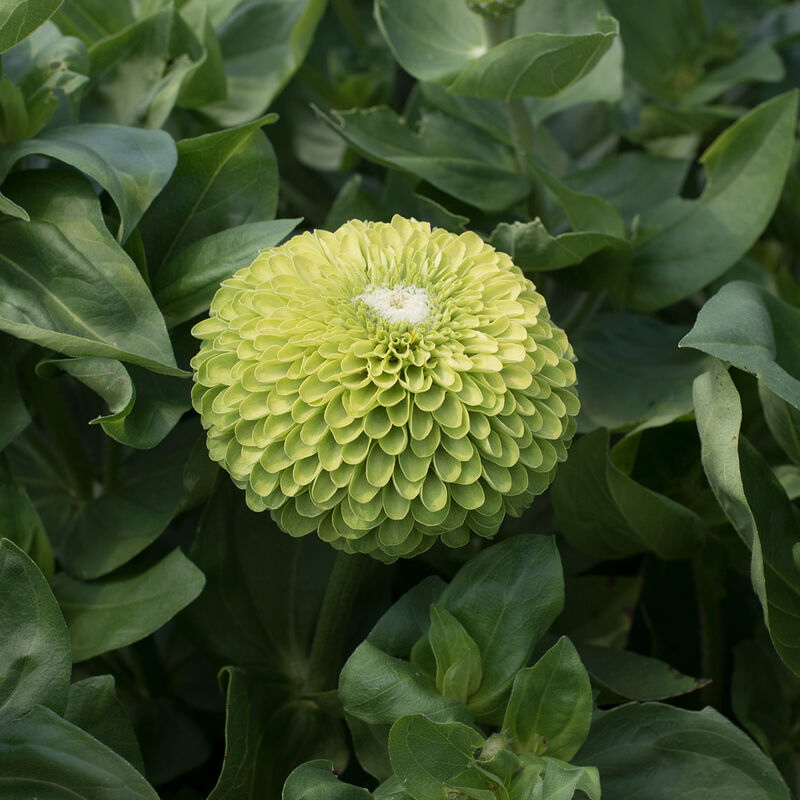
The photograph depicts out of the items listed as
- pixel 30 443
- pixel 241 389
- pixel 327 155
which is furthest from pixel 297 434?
pixel 327 155

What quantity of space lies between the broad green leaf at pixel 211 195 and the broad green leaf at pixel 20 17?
10cm

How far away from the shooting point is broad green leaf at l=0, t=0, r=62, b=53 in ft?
1.31

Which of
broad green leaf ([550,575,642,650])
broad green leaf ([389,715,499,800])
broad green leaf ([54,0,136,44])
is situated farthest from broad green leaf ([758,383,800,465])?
broad green leaf ([54,0,136,44])

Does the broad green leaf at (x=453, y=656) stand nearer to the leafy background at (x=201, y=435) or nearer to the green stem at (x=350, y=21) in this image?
the leafy background at (x=201, y=435)

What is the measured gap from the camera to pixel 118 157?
0.45 m

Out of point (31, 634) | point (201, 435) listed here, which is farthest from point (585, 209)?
point (31, 634)

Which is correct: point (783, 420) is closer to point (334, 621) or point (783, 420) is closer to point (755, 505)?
point (755, 505)

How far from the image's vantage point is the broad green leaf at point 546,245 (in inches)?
19.7

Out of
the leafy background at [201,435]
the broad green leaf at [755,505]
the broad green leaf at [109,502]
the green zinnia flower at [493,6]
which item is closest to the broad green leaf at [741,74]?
the leafy background at [201,435]

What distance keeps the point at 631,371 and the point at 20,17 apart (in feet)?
1.28

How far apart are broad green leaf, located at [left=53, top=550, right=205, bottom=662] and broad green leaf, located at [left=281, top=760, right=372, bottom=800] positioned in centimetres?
10

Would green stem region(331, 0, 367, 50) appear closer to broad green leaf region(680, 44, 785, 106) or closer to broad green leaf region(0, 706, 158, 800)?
broad green leaf region(680, 44, 785, 106)

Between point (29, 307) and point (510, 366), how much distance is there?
226mm

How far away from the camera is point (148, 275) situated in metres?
0.49
